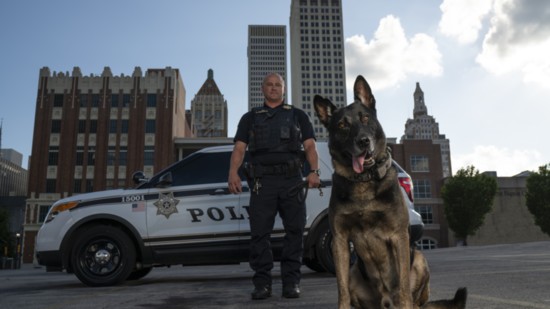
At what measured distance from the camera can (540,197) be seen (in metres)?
36.1

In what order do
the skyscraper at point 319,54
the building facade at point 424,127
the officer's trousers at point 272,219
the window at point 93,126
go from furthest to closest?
the building facade at point 424,127 < the skyscraper at point 319,54 < the window at point 93,126 < the officer's trousers at point 272,219

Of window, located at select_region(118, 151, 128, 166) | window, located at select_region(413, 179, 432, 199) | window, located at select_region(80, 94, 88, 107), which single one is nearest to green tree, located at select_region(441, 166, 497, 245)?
window, located at select_region(413, 179, 432, 199)

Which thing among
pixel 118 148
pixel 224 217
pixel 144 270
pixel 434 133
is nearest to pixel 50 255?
pixel 144 270

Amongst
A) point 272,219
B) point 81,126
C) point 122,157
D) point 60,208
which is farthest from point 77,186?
point 272,219

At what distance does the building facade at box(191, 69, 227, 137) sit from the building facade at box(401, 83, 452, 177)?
311ft

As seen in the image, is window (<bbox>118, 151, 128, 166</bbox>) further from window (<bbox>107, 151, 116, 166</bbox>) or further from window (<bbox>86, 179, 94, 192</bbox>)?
window (<bbox>86, 179, 94, 192</bbox>)

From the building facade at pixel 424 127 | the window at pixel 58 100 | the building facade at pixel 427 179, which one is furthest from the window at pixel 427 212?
the building facade at pixel 424 127

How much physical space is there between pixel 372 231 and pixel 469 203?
39.7 m

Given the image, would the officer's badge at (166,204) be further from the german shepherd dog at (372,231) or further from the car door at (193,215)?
the german shepherd dog at (372,231)

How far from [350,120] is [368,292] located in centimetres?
107

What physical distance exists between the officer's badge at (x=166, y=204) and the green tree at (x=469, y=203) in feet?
122

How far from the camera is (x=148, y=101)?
1900 inches

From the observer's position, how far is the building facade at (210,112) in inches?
5094

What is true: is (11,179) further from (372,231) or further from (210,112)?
(372,231)
